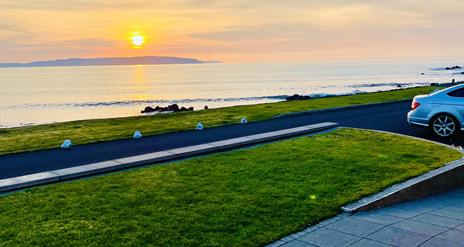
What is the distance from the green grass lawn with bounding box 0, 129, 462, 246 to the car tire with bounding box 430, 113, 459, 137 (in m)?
2.28

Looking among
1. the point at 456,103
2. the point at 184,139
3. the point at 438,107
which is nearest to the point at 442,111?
the point at 438,107

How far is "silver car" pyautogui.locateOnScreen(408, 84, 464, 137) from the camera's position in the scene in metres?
12.2

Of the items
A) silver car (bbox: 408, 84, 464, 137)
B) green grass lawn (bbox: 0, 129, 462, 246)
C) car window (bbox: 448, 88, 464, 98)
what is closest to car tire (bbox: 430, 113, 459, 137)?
silver car (bbox: 408, 84, 464, 137)

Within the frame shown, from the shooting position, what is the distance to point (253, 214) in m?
6.20

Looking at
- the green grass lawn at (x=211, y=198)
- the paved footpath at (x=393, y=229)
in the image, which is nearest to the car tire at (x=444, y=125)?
the green grass lawn at (x=211, y=198)

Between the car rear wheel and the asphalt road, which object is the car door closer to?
the car rear wheel

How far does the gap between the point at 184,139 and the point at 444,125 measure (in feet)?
24.8

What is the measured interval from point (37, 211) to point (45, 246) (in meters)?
1.35

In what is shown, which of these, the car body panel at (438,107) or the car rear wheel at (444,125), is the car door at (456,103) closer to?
the car body panel at (438,107)

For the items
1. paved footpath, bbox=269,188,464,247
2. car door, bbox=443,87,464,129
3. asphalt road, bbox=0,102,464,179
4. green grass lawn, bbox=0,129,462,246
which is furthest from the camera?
car door, bbox=443,87,464,129

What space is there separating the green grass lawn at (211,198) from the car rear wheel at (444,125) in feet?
7.46

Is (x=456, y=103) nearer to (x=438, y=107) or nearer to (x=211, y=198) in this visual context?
(x=438, y=107)

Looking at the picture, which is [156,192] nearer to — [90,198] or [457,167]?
[90,198]

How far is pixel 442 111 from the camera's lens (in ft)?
40.5
